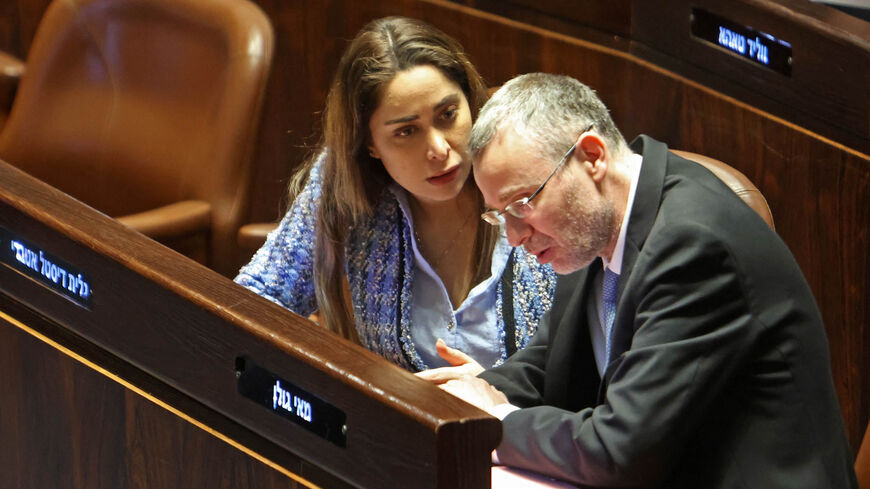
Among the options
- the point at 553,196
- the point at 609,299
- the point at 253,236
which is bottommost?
the point at 253,236

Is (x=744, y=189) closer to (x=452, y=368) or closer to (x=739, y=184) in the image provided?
(x=739, y=184)

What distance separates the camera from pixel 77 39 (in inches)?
75.5

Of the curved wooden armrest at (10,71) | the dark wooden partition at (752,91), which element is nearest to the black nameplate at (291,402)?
the dark wooden partition at (752,91)

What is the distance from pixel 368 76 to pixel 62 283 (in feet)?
1.56

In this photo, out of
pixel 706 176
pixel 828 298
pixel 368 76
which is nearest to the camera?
pixel 706 176

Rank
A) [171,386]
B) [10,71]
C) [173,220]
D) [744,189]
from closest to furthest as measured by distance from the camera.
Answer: [171,386], [744,189], [173,220], [10,71]

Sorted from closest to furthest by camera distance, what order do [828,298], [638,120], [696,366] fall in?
[696,366] < [828,298] < [638,120]

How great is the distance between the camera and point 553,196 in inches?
42.2

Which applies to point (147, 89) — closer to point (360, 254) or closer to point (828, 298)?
point (360, 254)

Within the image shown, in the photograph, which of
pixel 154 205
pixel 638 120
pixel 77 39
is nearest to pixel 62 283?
pixel 154 205

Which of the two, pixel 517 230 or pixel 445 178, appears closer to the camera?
pixel 517 230

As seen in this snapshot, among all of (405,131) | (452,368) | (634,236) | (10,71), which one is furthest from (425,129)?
(10,71)

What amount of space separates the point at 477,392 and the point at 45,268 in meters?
0.40

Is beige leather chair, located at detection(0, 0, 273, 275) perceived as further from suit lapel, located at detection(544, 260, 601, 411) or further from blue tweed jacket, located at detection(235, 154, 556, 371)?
suit lapel, located at detection(544, 260, 601, 411)
